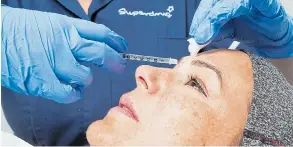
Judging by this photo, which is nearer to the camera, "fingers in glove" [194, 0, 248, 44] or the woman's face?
the woman's face

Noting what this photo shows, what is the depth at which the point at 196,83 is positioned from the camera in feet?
3.51

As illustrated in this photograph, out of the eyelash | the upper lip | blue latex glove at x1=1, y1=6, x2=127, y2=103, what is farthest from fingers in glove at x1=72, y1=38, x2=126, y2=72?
the eyelash

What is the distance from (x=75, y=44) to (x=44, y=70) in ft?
0.35

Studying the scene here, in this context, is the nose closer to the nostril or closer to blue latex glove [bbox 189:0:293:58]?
the nostril

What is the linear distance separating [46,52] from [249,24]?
694 mm

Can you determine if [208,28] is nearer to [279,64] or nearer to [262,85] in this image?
[262,85]

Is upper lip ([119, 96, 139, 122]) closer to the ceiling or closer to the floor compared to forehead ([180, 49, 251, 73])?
closer to the floor

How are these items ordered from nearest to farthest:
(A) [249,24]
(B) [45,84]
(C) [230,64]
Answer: (B) [45,84], (C) [230,64], (A) [249,24]

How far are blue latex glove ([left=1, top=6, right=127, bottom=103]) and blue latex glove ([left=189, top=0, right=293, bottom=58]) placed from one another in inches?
13.1

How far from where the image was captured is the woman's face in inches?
39.4

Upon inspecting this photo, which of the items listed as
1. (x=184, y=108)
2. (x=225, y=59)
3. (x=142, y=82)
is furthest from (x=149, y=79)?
(x=225, y=59)

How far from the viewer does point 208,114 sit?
1025 mm

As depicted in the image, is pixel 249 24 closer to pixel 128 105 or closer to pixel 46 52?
pixel 128 105

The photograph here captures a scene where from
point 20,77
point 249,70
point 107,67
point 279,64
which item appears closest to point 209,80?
point 249,70
